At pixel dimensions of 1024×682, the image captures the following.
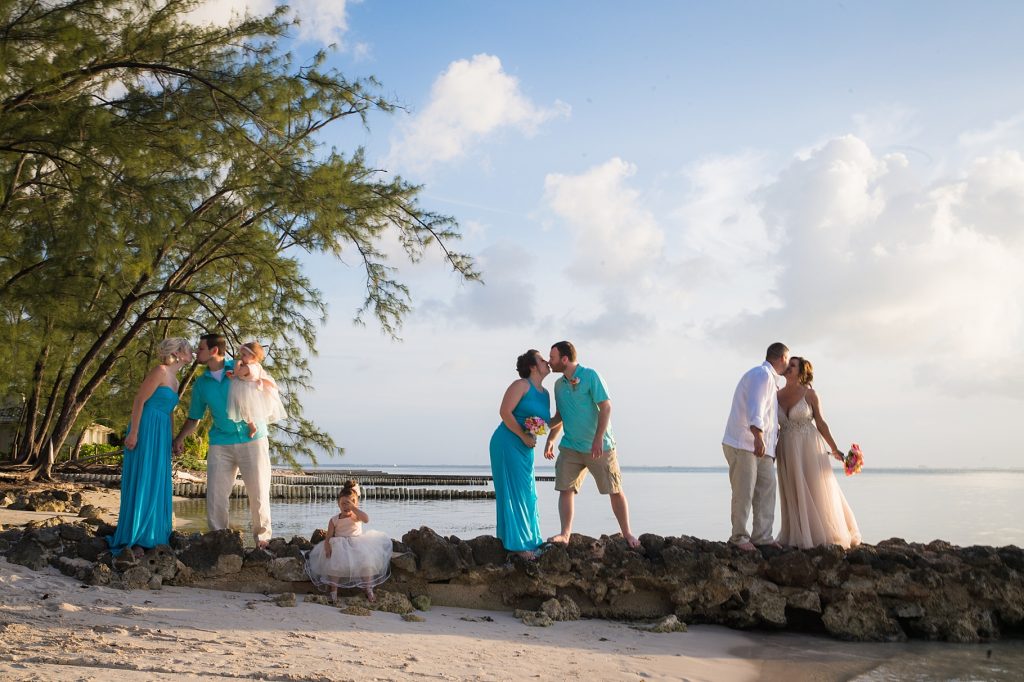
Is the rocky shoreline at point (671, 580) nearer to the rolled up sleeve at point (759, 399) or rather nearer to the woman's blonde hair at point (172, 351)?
the rolled up sleeve at point (759, 399)

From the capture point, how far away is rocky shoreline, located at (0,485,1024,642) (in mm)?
7176

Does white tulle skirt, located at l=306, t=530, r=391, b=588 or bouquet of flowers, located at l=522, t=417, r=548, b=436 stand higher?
bouquet of flowers, located at l=522, t=417, r=548, b=436

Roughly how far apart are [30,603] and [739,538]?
18.9 feet

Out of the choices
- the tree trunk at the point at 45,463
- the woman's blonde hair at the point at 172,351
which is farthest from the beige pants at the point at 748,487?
the tree trunk at the point at 45,463

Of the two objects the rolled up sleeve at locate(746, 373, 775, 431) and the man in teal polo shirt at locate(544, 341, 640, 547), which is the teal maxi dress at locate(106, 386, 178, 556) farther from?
the rolled up sleeve at locate(746, 373, 775, 431)

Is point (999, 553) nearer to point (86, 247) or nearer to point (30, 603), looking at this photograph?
point (30, 603)

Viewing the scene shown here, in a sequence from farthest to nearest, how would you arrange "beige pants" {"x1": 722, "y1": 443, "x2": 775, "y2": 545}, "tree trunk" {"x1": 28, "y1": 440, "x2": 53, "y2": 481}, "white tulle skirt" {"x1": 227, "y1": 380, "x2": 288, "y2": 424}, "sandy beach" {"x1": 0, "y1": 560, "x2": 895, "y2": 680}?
"tree trunk" {"x1": 28, "y1": 440, "x2": 53, "y2": 481}, "beige pants" {"x1": 722, "y1": 443, "x2": 775, "y2": 545}, "white tulle skirt" {"x1": 227, "y1": 380, "x2": 288, "y2": 424}, "sandy beach" {"x1": 0, "y1": 560, "x2": 895, "y2": 680}

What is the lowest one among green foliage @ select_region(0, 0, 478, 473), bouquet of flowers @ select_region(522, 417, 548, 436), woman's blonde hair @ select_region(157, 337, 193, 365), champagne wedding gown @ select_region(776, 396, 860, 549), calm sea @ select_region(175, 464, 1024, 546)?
calm sea @ select_region(175, 464, 1024, 546)

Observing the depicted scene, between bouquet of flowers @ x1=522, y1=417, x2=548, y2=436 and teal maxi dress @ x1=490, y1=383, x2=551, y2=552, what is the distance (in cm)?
8

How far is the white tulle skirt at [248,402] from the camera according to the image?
24.6ft

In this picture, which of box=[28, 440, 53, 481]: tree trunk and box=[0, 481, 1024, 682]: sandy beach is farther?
box=[28, 440, 53, 481]: tree trunk

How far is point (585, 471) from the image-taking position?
7840 mm

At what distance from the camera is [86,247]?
10906 mm

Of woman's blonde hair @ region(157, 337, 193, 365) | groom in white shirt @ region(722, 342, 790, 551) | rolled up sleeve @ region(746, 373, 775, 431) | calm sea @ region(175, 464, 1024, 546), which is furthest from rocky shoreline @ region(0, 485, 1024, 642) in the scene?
calm sea @ region(175, 464, 1024, 546)
